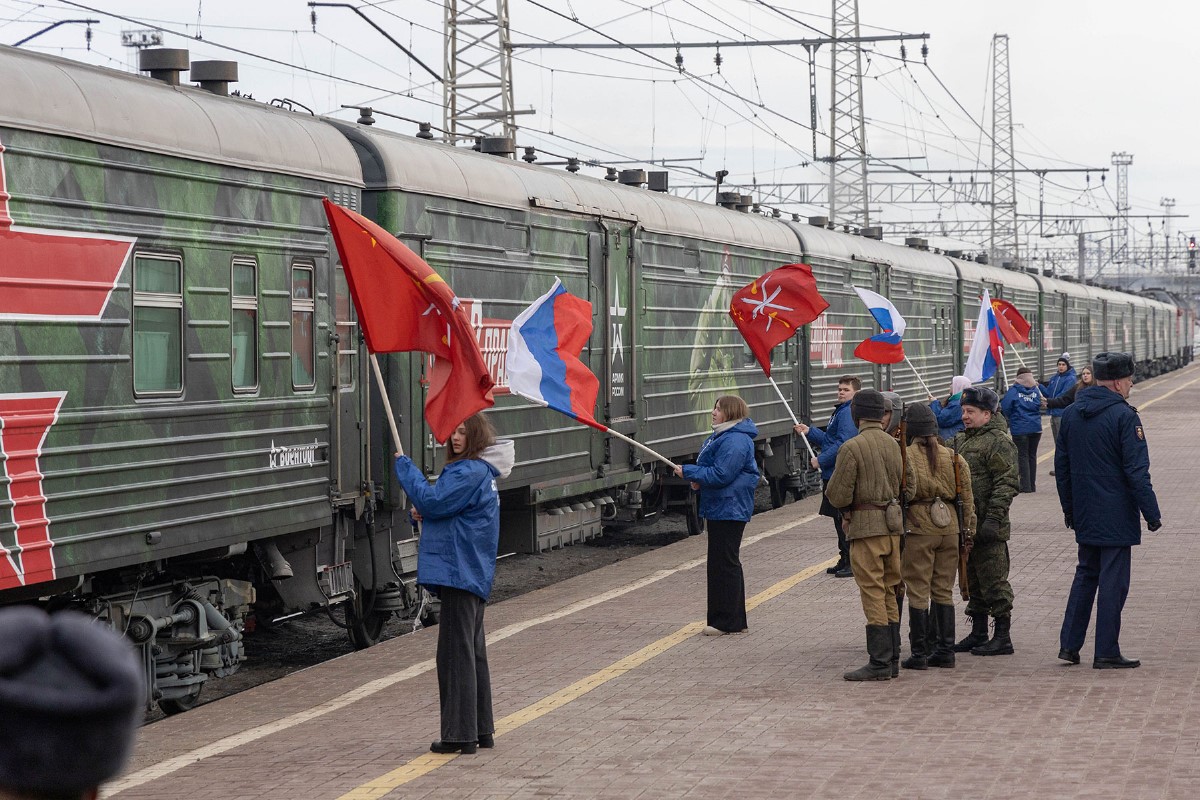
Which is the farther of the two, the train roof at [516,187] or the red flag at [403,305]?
the train roof at [516,187]

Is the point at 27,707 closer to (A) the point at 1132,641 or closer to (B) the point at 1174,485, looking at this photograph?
(A) the point at 1132,641

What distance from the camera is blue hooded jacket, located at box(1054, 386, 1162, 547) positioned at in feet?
29.5

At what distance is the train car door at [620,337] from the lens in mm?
14297

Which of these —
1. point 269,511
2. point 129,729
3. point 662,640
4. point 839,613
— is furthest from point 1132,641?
point 129,729

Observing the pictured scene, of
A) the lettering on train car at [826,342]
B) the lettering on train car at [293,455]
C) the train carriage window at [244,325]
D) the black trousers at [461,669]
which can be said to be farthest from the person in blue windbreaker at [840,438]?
the lettering on train car at [826,342]

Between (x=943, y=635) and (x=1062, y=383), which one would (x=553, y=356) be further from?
(x=1062, y=383)

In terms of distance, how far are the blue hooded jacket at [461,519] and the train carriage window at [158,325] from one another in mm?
1811

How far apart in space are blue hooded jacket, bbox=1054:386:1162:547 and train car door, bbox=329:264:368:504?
421 centimetres

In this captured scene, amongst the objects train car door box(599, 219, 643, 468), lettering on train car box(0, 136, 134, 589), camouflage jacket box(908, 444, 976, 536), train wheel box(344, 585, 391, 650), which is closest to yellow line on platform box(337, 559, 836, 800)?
camouflage jacket box(908, 444, 976, 536)

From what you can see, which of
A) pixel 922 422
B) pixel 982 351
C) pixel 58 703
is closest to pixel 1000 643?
pixel 922 422

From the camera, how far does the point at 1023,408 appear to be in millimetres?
19828

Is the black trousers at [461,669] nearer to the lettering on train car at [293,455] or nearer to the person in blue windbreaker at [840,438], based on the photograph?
the lettering on train car at [293,455]

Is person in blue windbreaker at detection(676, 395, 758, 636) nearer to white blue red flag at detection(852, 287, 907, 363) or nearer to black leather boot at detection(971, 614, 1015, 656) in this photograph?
black leather boot at detection(971, 614, 1015, 656)

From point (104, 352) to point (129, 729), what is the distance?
20.9ft
